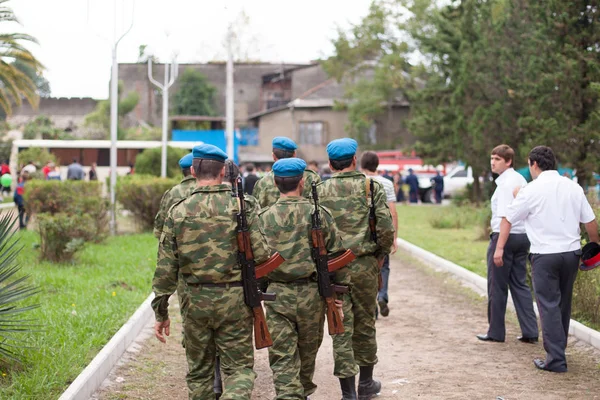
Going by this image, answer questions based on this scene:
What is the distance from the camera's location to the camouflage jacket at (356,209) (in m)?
6.55

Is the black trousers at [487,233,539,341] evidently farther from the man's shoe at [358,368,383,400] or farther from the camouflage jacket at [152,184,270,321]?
the camouflage jacket at [152,184,270,321]

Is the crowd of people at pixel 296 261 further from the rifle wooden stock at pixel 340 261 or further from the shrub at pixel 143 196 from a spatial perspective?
the shrub at pixel 143 196

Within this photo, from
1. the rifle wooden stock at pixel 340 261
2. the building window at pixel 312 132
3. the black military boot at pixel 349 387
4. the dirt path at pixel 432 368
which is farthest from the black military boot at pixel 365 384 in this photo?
the building window at pixel 312 132

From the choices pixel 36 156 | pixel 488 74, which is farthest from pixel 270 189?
pixel 36 156

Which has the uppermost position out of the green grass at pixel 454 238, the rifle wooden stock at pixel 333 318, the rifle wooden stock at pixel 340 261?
the rifle wooden stock at pixel 340 261

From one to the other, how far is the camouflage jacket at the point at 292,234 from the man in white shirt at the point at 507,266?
3.23 metres

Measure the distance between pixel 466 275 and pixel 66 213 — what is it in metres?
7.61

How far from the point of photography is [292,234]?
5.71 metres

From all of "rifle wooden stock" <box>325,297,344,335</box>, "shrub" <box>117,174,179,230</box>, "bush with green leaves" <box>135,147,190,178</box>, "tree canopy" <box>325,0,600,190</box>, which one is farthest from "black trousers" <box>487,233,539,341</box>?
"bush with green leaves" <box>135,147,190,178</box>

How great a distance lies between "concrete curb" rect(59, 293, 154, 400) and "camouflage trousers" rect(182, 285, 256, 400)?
1.20m

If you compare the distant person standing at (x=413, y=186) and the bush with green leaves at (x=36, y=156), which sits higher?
the bush with green leaves at (x=36, y=156)

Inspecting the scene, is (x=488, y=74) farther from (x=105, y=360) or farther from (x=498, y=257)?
(x=105, y=360)

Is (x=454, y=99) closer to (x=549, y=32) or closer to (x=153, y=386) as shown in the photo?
(x=549, y=32)

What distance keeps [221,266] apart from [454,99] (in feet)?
85.7
